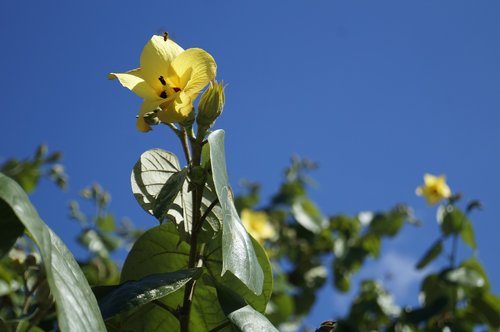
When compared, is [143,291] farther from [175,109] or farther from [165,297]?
[175,109]

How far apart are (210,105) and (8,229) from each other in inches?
11.8

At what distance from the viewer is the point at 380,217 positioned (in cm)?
381

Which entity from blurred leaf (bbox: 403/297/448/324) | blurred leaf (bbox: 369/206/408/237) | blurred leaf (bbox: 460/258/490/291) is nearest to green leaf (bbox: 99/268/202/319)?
blurred leaf (bbox: 403/297/448/324)

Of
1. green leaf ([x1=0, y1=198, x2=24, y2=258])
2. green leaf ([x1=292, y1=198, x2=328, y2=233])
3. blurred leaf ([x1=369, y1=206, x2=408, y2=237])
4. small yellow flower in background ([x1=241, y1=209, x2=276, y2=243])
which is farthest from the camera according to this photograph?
green leaf ([x1=292, y1=198, x2=328, y2=233])

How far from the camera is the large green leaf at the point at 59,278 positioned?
476 millimetres

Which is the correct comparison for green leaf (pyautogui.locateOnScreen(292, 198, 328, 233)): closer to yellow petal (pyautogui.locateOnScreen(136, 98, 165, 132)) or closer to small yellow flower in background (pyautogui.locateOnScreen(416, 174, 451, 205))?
small yellow flower in background (pyautogui.locateOnScreen(416, 174, 451, 205))

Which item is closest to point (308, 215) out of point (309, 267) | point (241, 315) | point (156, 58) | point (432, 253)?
point (309, 267)

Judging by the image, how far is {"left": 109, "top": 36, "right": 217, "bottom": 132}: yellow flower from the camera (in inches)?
33.9

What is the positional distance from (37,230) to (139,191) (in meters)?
0.34

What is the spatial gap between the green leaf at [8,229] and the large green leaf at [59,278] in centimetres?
6

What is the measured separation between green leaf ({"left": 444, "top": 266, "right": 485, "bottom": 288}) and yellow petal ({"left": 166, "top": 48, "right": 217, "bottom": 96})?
6.29ft

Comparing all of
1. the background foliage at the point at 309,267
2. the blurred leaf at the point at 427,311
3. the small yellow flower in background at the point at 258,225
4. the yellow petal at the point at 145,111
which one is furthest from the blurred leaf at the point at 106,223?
the yellow petal at the point at 145,111

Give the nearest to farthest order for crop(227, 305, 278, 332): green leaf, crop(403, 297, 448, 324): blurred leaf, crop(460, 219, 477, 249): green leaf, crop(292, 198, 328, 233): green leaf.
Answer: crop(227, 305, 278, 332): green leaf, crop(403, 297, 448, 324): blurred leaf, crop(460, 219, 477, 249): green leaf, crop(292, 198, 328, 233): green leaf

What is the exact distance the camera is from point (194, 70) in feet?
2.85
